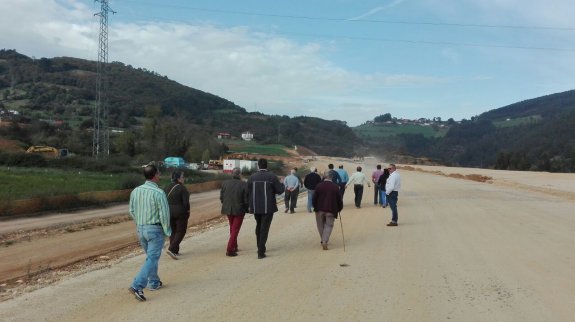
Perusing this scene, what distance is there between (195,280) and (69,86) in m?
147

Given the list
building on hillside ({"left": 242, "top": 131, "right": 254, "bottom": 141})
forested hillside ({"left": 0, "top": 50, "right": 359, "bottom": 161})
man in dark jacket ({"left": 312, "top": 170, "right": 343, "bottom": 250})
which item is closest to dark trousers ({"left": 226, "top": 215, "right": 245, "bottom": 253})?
man in dark jacket ({"left": 312, "top": 170, "right": 343, "bottom": 250})

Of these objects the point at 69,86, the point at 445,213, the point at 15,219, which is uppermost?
the point at 69,86

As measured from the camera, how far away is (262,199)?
10.4 meters

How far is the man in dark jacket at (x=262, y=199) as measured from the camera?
10344 mm

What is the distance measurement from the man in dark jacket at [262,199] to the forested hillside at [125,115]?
6818 cm

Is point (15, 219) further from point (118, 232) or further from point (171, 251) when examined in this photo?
point (171, 251)

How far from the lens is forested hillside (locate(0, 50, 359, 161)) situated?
276ft

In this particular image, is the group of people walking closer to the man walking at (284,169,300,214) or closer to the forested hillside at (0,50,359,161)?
the man walking at (284,169,300,214)

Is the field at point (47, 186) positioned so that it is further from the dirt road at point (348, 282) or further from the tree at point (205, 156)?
the tree at point (205, 156)

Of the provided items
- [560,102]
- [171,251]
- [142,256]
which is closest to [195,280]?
[171,251]

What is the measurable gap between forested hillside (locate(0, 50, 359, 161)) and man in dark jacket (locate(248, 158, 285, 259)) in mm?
68176

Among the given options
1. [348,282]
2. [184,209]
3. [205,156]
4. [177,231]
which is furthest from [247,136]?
[348,282]

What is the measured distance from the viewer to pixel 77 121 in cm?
11275

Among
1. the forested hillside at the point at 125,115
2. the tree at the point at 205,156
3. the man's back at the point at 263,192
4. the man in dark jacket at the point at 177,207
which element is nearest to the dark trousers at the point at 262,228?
the man's back at the point at 263,192
